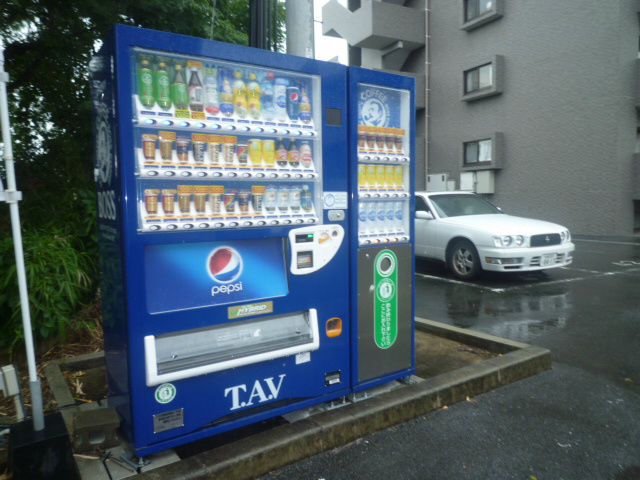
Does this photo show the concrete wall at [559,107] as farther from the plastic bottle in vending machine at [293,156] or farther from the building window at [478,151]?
the plastic bottle in vending machine at [293,156]

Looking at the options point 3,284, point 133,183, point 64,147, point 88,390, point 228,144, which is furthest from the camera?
point 64,147

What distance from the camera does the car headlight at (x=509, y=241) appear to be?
24.8ft

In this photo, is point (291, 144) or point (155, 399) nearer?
point (155, 399)

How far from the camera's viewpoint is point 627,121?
15.0 metres

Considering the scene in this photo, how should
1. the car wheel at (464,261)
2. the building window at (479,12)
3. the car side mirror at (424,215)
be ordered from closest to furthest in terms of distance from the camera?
the car wheel at (464,261) → the car side mirror at (424,215) → the building window at (479,12)

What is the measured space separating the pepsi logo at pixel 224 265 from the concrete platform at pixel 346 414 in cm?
96

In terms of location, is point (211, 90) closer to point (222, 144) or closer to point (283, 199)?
point (222, 144)

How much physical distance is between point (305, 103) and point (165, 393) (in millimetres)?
1995

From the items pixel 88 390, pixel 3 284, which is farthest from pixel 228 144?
pixel 3 284

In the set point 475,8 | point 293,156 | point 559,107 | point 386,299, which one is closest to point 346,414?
point 386,299

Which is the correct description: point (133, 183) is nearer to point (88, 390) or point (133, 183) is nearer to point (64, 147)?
point (88, 390)

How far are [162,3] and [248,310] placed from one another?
172 inches

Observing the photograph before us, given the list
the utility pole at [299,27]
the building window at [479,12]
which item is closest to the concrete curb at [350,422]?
the utility pole at [299,27]

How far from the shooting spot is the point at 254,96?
296 centimetres
